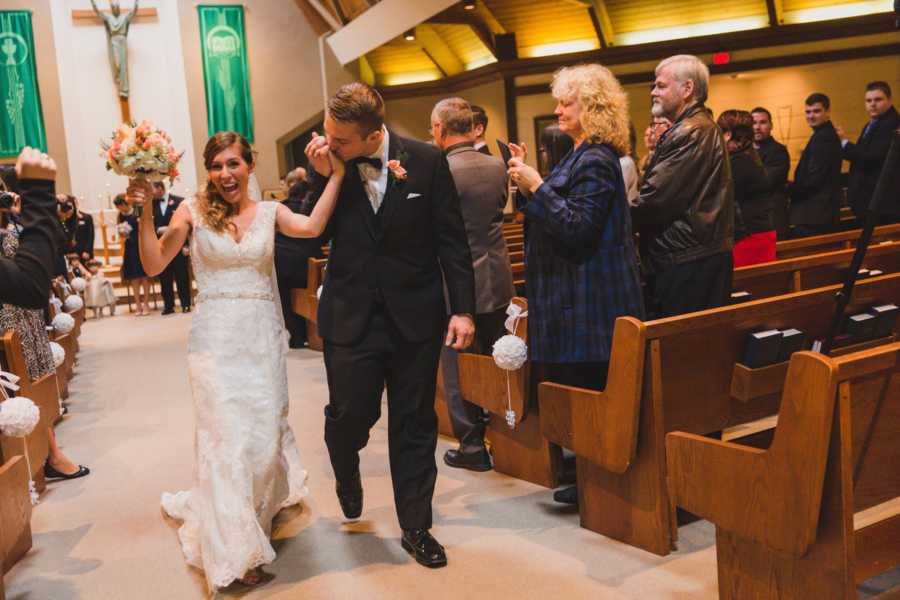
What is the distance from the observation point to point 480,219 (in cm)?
395

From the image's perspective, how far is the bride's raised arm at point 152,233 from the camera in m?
2.89

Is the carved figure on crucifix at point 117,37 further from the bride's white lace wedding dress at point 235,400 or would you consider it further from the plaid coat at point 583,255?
the plaid coat at point 583,255

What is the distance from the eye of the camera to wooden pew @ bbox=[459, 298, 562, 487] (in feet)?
11.8

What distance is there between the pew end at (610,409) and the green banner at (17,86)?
1447cm

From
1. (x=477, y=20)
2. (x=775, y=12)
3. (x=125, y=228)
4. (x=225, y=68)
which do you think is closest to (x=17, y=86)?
(x=225, y=68)

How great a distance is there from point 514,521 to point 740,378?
104cm

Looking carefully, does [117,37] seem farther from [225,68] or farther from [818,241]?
[818,241]

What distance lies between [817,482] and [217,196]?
2255mm

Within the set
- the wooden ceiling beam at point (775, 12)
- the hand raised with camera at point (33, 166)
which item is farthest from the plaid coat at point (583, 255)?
the wooden ceiling beam at point (775, 12)

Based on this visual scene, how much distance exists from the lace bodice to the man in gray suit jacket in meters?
1.03

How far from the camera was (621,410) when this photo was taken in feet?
9.62

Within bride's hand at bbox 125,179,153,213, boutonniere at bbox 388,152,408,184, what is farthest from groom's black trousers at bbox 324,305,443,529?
bride's hand at bbox 125,179,153,213

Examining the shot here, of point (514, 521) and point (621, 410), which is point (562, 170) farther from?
point (514, 521)

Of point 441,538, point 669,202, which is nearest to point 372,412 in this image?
point 441,538
